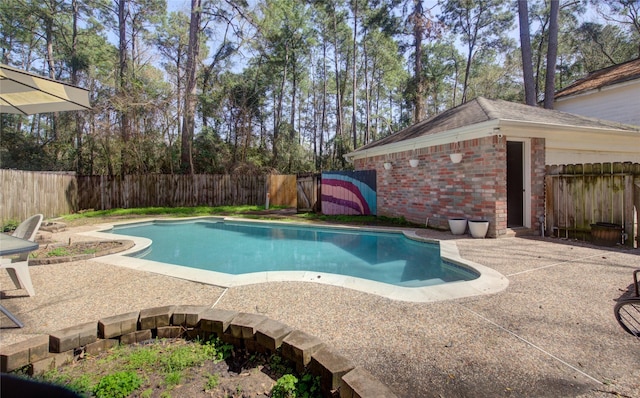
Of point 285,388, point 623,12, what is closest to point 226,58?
point 285,388

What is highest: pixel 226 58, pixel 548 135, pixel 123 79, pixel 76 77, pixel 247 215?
pixel 226 58

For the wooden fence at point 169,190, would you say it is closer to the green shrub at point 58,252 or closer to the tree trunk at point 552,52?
the green shrub at point 58,252

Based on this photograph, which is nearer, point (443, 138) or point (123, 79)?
point (443, 138)

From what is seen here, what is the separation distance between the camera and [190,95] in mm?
16109

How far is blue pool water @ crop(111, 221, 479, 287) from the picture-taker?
554 centimetres

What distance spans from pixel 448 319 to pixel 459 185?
5.58 meters

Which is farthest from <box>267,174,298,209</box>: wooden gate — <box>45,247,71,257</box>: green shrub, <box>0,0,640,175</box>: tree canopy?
<box>45,247,71,257</box>: green shrub

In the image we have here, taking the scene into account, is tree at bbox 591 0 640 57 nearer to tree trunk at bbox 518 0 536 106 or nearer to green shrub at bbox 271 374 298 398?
tree trunk at bbox 518 0 536 106

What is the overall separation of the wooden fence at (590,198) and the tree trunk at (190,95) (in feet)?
49.6

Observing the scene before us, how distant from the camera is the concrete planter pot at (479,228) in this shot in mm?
6977

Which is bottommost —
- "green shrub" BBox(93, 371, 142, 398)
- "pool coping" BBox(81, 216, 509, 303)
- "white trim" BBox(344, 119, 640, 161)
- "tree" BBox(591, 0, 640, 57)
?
"green shrub" BBox(93, 371, 142, 398)

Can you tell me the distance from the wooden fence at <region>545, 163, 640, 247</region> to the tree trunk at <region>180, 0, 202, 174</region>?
1511 centimetres

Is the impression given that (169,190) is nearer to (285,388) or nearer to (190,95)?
(190,95)

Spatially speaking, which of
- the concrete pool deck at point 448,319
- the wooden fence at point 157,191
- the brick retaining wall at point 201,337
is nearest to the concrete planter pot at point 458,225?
the concrete pool deck at point 448,319
